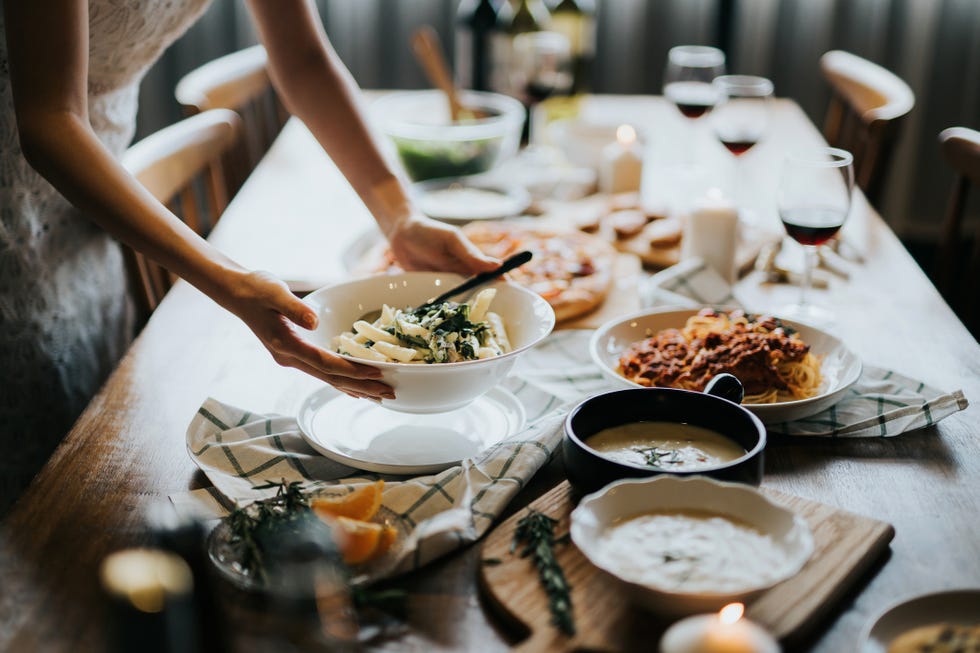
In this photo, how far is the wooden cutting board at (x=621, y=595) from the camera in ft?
2.70

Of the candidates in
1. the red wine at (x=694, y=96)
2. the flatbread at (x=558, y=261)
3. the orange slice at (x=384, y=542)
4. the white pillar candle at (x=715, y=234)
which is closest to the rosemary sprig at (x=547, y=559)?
the orange slice at (x=384, y=542)

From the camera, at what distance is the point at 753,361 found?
125cm

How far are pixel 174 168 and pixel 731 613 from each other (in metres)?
1.47

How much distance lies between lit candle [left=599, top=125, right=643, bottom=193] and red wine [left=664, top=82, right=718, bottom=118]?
0.44 feet

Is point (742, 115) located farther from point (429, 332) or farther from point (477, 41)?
point (429, 332)

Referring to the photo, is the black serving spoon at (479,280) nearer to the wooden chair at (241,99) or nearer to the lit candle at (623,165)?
the lit candle at (623,165)

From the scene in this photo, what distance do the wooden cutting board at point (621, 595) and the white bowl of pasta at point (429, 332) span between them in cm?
19

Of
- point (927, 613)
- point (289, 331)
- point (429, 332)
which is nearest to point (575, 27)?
point (429, 332)

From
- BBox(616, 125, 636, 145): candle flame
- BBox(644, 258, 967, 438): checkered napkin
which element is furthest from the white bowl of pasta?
BBox(616, 125, 636, 145): candle flame

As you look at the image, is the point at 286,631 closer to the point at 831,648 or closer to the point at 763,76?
the point at 831,648

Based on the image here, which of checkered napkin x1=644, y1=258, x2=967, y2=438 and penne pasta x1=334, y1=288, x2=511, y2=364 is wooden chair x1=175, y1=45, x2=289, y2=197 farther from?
checkered napkin x1=644, y1=258, x2=967, y2=438

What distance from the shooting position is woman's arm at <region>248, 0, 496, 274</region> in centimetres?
157

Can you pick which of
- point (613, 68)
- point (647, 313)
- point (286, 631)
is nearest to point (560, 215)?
point (647, 313)

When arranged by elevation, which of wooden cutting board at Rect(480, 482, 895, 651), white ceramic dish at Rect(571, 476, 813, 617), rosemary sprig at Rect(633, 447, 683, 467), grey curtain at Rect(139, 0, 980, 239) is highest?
white ceramic dish at Rect(571, 476, 813, 617)
